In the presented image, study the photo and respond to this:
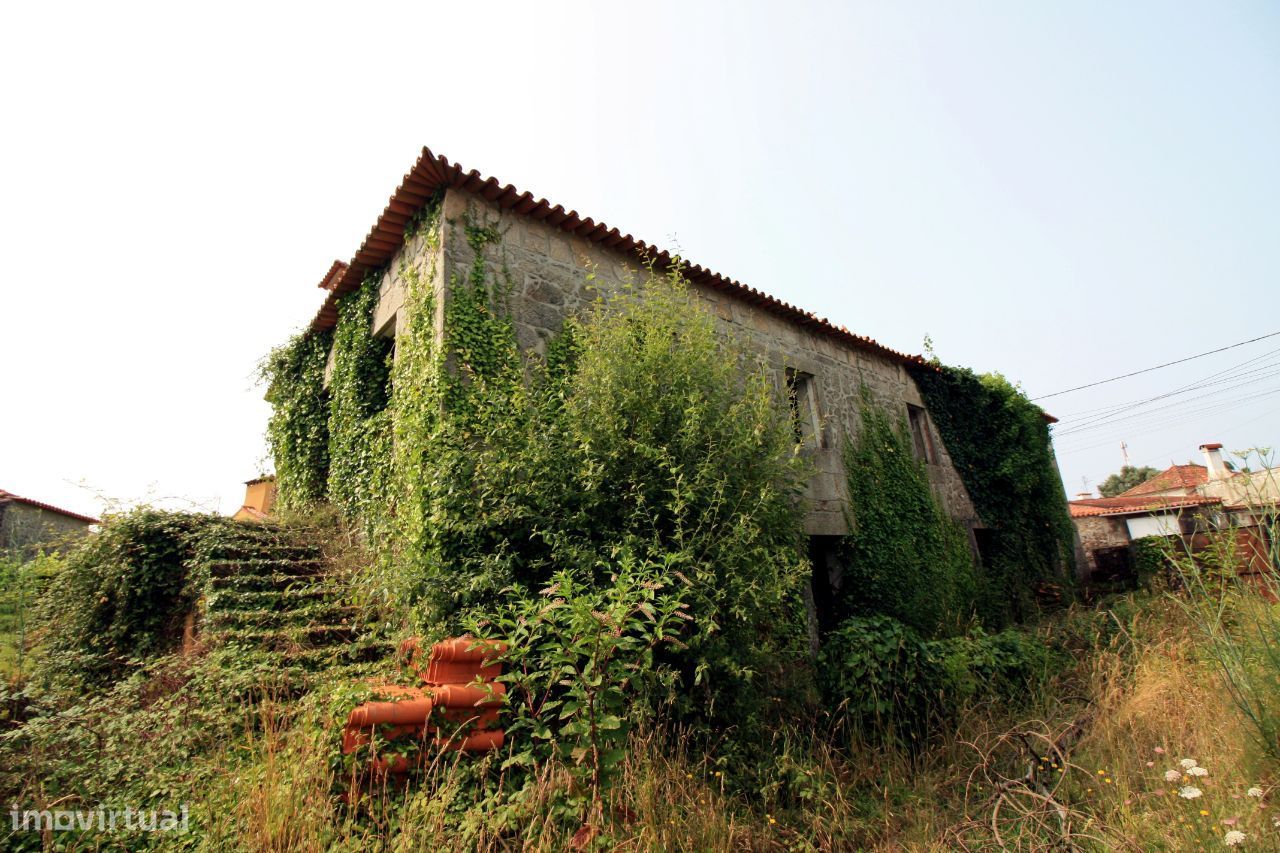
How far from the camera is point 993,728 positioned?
4523 mm

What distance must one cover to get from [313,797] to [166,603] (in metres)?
3.91

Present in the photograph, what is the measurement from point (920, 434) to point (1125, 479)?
43.9m

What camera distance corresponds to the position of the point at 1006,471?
35.2 feet

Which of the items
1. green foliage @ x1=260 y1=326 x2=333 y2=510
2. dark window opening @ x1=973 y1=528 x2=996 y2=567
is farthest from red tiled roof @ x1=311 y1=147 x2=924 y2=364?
dark window opening @ x1=973 y1=528 x2=996 y2=567

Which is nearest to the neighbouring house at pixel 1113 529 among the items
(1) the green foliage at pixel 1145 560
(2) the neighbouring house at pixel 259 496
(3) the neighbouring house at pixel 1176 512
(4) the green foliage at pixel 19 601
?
(3) the neighbouring house at pixel 1176 512

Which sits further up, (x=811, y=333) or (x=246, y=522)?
(x=811, y=333)

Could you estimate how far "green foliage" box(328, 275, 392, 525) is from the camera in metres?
6.04

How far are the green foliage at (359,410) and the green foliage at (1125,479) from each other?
50322mm

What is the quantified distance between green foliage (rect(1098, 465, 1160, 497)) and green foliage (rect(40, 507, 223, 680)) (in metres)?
51.9

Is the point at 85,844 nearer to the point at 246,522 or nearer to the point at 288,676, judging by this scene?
the point at 288,676

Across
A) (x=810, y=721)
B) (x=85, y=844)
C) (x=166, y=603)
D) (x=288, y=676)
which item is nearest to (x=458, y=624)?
(x=288, y=676)

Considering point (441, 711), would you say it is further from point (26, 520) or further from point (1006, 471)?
point (26, 520)

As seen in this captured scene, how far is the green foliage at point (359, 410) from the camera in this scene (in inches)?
238

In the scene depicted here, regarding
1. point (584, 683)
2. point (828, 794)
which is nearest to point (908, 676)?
point (828, 794)
